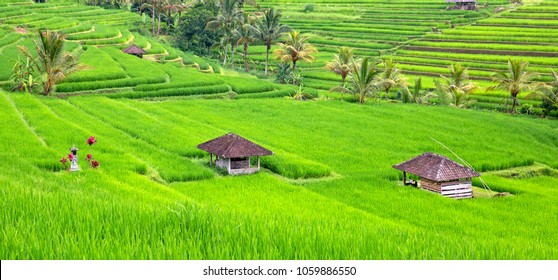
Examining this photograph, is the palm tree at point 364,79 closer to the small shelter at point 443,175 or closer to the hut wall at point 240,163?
the small shelter at point 443,175


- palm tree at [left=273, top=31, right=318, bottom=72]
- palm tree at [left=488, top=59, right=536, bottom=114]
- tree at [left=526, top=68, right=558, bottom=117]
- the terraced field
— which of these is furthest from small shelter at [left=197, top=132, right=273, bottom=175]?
the terraced field

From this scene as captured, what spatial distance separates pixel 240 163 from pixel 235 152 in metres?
0.58

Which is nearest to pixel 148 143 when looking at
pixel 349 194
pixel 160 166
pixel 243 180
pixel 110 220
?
pixel 160 166

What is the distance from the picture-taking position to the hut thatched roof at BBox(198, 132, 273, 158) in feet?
43.1

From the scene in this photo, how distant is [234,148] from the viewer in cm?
1325

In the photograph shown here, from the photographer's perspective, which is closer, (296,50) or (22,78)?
(22,78)

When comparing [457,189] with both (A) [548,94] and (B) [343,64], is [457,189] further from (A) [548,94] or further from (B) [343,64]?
(B) [343,64]

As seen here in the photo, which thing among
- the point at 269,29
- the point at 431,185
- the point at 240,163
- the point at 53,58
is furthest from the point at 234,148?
the point at 269,29

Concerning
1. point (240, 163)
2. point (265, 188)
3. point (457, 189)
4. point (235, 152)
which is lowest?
point (457, 189)

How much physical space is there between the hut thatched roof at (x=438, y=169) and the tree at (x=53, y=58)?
13343mm

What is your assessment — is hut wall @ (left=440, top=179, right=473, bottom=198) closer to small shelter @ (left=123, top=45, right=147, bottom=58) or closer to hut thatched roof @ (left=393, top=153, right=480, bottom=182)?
hut thatched roof @ (left=393, top=153, right=480, bottom=182)

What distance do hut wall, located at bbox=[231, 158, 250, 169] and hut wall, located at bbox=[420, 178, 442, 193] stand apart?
12.9 ft

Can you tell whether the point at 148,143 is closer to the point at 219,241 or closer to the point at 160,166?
the point at 160,166
